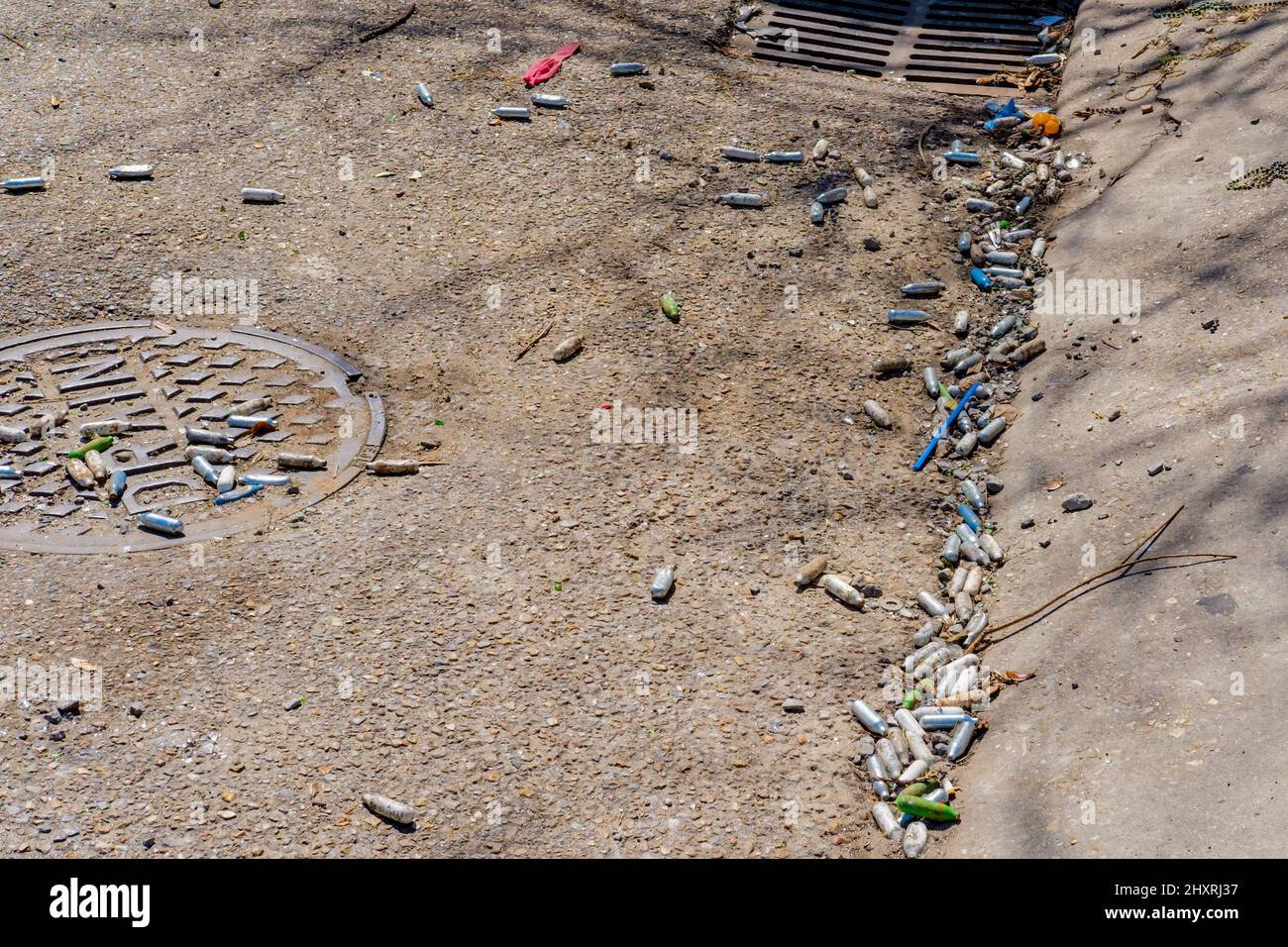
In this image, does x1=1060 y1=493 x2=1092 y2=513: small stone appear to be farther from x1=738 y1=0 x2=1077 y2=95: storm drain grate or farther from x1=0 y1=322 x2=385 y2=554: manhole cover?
x1=738 y1=0 x2=1077 y2=95: storm drain grate

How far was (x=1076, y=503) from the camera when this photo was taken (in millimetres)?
5461

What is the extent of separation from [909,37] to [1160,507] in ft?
19.6

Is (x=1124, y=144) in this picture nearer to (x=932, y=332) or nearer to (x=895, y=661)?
(x=932, y=332)

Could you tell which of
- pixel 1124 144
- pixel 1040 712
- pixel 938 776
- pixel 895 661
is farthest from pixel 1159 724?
pixel 1124 144

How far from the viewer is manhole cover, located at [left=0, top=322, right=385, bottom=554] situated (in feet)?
18.2

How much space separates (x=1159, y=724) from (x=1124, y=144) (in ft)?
16.5

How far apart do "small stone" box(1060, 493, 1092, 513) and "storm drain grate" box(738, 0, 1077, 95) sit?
473 cm

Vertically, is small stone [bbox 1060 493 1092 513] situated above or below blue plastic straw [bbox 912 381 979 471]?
above

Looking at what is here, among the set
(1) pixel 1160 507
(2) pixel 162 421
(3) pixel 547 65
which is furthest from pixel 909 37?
(2) pixel 162 421

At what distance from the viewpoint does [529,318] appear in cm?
688

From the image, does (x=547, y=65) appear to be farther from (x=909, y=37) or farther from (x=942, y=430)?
(x=942, y=430)

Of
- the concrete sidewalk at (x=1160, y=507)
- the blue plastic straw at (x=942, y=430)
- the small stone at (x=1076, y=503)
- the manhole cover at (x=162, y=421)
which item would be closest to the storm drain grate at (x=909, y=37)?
the concrete sidewalk at (x=1160, y=507)

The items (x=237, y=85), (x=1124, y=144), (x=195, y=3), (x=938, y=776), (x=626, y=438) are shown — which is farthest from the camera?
(x=195, y=3)

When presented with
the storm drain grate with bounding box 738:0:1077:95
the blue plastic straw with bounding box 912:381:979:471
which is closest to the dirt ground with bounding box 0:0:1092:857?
the blue plastic straw with bounding box 912:381:979:471
